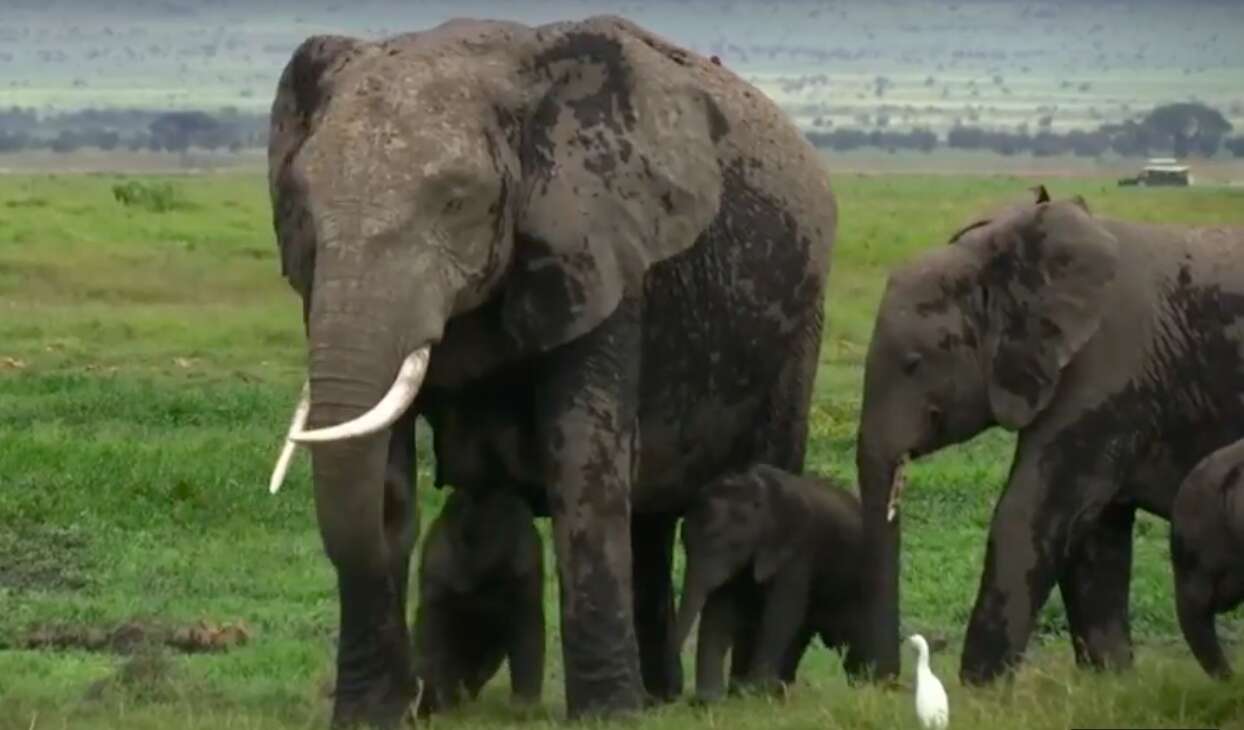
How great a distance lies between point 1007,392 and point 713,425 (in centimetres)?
118

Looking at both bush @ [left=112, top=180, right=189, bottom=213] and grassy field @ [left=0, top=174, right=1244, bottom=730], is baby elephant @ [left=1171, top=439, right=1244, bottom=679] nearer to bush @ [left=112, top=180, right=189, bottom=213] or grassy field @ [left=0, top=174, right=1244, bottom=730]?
grassy field @ [left=0, top=174, right=1244, bottom=730]

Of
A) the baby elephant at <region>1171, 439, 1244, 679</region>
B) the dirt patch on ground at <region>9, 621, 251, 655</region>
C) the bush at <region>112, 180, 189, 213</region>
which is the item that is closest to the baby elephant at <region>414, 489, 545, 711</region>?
the dirt patch on ground at <region>9, 621, 251, 655</region>

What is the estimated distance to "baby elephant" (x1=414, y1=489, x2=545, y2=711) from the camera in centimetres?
1174

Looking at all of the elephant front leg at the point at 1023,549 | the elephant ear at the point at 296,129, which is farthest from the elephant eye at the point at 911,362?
the elephant ear at the point at 296,129

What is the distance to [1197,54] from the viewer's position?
16750 cm

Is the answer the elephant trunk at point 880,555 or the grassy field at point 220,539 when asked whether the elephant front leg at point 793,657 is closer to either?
the grassy field at point 220,539

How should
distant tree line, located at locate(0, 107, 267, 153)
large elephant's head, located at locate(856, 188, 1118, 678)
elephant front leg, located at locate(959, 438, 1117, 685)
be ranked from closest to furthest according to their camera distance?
elephant front leg, located at locate(959, 438, 1117, 685), large elephant's head, located at locate(856, 188, 1118, 678), distant tree line, located at locate(0, 107, 267, 153)

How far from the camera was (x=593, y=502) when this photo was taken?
37.1 ft

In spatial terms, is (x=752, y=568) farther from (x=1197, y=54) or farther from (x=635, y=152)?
(x=1197, y=54)

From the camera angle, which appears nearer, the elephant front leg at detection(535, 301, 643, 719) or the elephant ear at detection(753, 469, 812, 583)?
the elephant front leg at detection(535, 301, 643, 719)

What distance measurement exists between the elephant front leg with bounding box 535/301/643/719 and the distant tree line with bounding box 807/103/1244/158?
89.0m

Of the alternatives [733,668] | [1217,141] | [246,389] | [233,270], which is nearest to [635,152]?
[733,668]

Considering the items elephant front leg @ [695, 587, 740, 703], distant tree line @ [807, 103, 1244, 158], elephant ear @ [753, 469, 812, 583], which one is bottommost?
distant tree line @ [807, 103, 1244, 158]

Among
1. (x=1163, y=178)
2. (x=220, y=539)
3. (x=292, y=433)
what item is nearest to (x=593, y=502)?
(x=292, y=433)
